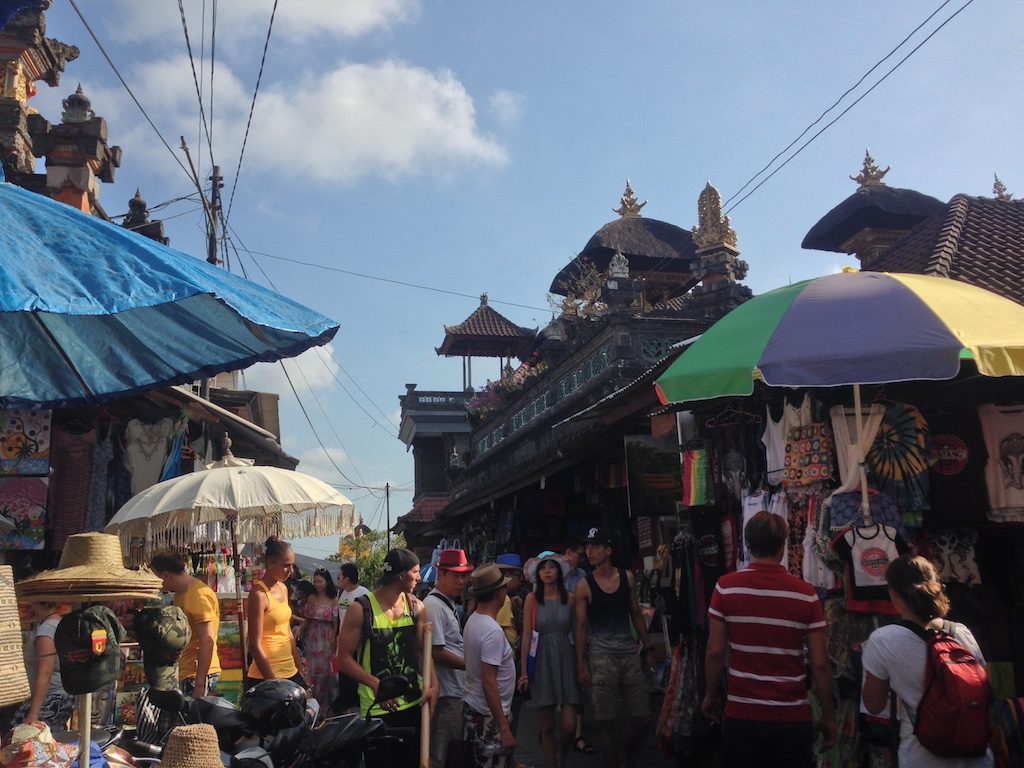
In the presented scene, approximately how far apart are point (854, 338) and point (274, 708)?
380 centimetres

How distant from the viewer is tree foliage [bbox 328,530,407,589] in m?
40.2

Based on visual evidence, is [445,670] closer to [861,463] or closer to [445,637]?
[445,637]

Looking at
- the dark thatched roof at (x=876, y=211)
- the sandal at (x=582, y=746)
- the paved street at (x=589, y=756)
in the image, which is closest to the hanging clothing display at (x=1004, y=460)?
the paved street at (x=589, y=756)

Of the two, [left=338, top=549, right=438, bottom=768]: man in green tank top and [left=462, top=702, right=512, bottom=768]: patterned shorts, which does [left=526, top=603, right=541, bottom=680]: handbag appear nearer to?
[left=462, top=702, right=512, bottom=768]: patterned shorts

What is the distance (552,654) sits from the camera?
720 cm

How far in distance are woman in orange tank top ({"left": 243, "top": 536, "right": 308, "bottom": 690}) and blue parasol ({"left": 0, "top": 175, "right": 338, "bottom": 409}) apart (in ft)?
8.58

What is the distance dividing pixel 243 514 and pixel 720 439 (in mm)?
4582

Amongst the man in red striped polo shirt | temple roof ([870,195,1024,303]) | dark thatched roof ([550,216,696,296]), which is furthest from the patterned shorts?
dark thatched roof ([550,216,696,296])

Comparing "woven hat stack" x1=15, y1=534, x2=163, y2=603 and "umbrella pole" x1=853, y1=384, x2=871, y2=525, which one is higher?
"umbrella pole" x1=853, y1=384, x2=871, y2=525

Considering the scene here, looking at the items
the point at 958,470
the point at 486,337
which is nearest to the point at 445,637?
the point at 958,470

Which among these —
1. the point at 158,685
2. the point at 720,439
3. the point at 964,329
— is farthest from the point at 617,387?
the point at 158,685

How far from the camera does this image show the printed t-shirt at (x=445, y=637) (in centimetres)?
560

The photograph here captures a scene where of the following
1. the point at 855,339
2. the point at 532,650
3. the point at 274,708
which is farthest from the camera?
the point at 532,650

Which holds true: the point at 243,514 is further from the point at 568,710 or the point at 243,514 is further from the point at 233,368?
the point at 233,368
